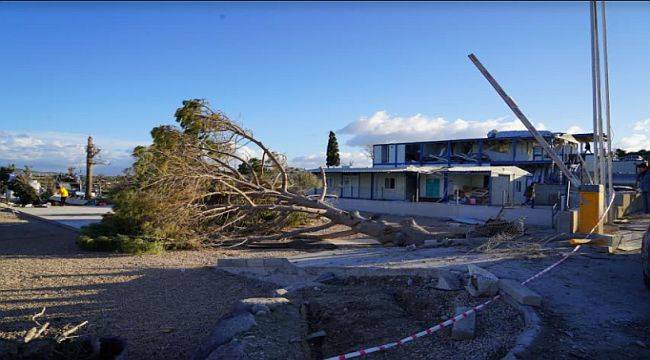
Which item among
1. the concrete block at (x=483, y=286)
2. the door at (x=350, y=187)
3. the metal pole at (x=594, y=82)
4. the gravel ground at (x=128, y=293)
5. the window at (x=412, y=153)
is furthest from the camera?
the window at (x=412, y=153)

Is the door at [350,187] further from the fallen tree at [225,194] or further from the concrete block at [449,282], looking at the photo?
the concrete block at [449,282]

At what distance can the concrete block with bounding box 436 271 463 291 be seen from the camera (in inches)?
280

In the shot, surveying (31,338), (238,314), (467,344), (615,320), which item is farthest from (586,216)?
(31,338)

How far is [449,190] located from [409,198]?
8.47 ft

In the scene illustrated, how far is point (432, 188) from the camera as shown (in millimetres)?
32281

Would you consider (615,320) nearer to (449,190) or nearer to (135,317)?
(135,317)

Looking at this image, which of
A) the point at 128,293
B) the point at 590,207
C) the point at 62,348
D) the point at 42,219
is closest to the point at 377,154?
the point at 42,219

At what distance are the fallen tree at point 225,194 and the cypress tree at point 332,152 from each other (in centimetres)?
3549

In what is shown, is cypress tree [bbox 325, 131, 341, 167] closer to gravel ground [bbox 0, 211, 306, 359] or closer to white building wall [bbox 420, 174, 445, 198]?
white building wall [bbox 420, 174, 445, 198]

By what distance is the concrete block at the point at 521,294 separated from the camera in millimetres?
5684

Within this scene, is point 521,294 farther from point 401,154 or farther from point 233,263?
point 401,154

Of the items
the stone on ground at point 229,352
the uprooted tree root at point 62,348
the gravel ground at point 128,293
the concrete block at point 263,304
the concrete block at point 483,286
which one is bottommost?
the gravel ground at point 128,293

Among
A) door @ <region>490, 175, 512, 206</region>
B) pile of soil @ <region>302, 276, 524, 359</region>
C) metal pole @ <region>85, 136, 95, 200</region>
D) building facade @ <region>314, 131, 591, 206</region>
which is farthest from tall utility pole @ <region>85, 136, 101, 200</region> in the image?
pile of soil @ <region>302, 276, 524, 359</region>

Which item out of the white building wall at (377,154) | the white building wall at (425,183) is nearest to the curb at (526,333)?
the white building wall at (425,183)
